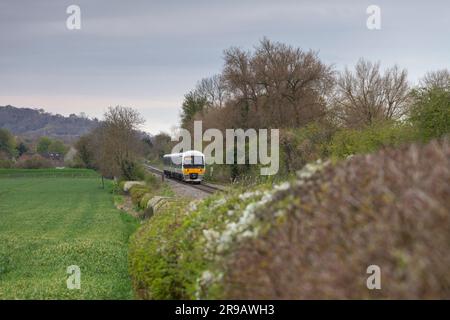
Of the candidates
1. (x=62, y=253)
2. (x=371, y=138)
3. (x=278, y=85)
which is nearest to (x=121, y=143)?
(x=278, y=85)

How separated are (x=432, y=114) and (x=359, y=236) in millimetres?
21266

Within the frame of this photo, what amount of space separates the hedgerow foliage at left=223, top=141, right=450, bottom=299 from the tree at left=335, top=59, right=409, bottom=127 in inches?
1756

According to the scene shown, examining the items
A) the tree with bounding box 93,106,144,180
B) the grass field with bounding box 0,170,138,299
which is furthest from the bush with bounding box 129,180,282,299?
the tree with bounding box 93,106,144,180

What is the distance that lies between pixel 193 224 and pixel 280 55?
43.8 m

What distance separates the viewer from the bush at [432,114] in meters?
22.9

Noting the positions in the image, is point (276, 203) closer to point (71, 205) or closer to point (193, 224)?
point (193, 224)

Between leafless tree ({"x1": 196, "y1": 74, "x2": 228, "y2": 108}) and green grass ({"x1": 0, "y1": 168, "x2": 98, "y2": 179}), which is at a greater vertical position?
leafless tree ({"x1": 196, "y1": 74, "x2": 228, "y2": 108})

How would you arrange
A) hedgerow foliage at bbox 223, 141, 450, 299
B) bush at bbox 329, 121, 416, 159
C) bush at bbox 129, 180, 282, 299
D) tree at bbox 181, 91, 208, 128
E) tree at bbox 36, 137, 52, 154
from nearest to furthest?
hedgerow foliage at bbox 223, 141, 450, 299 → bush at bbox 129, 180, 282, 299 → bush at bbox 329, 121, 416, 159 → tree at bbox 181, 91, 208, 128 → tree at bbox 36, 137, 52, 154

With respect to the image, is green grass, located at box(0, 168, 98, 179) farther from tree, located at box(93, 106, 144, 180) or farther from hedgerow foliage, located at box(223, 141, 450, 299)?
hedgerow foliage, located at box(223, 141, 450, 299)

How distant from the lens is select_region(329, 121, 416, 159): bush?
24.6 meters

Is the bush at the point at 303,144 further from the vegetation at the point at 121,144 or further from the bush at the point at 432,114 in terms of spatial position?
the vegetation at the point at 121,144

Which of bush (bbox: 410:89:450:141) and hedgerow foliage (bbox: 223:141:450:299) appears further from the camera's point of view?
bush (bbox: 410:89:450:141)

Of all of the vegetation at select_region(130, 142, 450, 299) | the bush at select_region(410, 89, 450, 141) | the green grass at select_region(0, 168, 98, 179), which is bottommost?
the green grass at select_region(0, 168, 98, 179)
